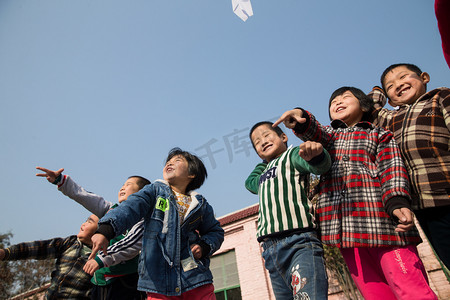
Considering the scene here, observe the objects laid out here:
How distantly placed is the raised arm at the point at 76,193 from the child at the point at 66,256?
186 mm

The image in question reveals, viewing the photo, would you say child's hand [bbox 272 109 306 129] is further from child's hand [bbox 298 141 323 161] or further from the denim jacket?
the denim jacket

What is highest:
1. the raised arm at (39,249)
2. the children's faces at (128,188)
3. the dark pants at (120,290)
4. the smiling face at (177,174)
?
the children's faces at (128,188)

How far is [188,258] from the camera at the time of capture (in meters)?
2.18

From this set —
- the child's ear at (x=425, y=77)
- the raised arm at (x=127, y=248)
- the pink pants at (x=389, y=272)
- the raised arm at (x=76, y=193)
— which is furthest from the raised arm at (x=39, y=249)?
the child's ear at (x=425, y=77)

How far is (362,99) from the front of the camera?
2.49 meters

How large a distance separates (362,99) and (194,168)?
160 cm

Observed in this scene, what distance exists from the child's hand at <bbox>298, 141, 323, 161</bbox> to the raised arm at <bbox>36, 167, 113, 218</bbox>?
98.5 inches

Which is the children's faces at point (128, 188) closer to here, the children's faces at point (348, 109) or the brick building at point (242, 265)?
the children's faces at point (348, 109)

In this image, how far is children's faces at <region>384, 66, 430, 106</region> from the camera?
2270mm

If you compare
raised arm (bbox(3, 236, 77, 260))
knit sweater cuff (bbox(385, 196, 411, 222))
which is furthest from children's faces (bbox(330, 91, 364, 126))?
raised arm (bbox(3, 236, 77, 260))

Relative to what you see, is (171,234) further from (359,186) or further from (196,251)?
(359,186)

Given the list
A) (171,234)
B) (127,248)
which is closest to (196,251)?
(171,234)

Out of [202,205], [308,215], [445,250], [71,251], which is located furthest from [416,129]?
[71,251]

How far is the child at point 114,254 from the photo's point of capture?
101 inches
